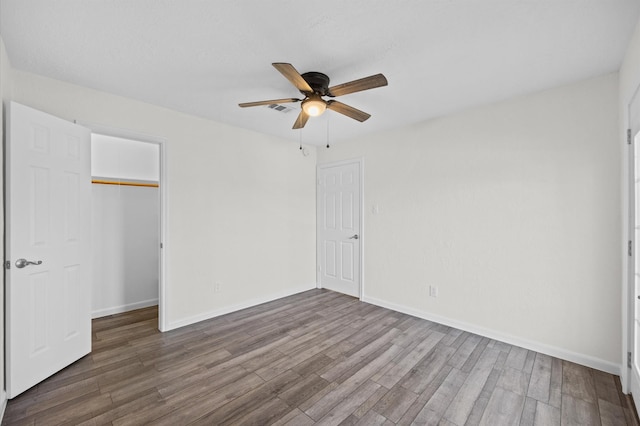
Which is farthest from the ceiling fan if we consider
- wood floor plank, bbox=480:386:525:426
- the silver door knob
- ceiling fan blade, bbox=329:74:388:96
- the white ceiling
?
wood floor plank, bbox=480:386:525:426

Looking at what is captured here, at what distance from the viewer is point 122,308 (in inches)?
145

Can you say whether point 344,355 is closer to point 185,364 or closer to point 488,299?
point 185,364

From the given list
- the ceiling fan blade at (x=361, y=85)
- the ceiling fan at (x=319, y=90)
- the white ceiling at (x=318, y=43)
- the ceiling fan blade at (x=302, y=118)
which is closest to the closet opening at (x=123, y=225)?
the white ceiling at (x=318, y=43)

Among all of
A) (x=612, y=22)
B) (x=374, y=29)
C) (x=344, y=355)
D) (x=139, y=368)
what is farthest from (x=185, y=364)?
(x=612, y=22)

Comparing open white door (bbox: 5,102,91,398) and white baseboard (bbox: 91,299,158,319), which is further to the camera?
white baseboard (bbox: 91,299,158,319)

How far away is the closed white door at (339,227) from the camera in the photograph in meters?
4.23

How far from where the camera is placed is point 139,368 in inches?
92.0

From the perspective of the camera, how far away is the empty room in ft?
5.87

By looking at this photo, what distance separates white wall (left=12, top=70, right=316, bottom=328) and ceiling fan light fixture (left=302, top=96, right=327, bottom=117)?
5.69ft

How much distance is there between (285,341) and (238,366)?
57cm

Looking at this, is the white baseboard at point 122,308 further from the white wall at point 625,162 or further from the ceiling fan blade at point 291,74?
the white wall at point 625,162

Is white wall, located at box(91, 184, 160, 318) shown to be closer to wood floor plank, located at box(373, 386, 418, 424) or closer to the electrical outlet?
wood floor plank, located at box(373, 386, 418, 424)

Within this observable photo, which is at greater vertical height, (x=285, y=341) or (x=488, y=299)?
(x=488, y=299)

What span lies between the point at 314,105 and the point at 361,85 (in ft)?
1.37
